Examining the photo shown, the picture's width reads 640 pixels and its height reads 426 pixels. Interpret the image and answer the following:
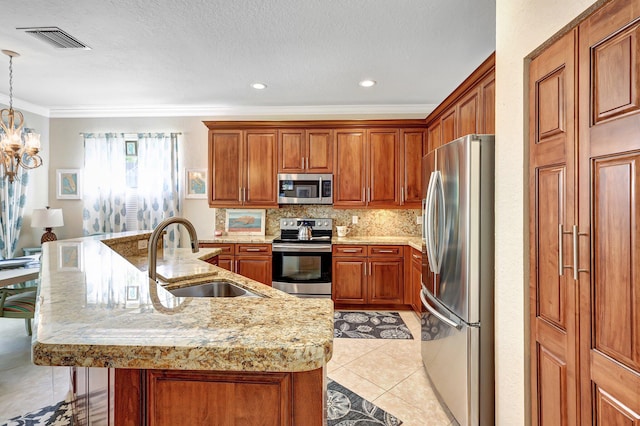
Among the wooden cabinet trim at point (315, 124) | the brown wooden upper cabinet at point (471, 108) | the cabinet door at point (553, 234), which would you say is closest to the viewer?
the cabinet door at point (553, 234)

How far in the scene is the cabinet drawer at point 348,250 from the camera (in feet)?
12.9

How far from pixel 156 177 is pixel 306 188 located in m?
2.20

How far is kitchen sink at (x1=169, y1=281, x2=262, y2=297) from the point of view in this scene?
5.14 feet

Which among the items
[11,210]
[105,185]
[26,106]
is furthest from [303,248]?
[26,106]

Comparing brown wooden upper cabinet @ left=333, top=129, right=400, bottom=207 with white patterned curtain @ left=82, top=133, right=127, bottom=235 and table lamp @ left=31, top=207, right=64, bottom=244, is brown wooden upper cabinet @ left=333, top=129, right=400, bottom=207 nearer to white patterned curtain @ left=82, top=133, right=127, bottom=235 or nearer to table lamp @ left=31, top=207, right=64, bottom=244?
white patterned curtain @ left=82, top=133, right=127, bottom=235

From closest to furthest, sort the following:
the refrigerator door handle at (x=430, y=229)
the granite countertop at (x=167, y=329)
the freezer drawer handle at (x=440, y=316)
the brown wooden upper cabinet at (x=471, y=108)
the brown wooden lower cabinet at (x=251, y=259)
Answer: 1. the granite countertop at (x=167, y=329)
2. the freezer drawer handle at (x=440, y=316)
3. the refrigerator door handle at (x=430, y=229)
4. the brown wooden upper cabinet at (x=471, y=108)
5. the brown wooden lower cabinet at (x=251, y=259)

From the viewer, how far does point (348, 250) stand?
394 cm

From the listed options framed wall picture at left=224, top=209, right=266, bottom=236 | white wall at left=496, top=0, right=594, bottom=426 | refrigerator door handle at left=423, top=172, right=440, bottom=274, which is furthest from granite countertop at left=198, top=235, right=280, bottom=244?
white wall at left=496, top=0, right=594, bottom=426

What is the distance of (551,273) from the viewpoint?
131 cm

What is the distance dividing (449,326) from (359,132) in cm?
284

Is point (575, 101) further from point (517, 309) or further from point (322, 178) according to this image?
point (322, 178)

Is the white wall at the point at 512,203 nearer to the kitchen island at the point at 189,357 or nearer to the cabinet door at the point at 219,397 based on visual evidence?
the kitchen island at the point at 189,357

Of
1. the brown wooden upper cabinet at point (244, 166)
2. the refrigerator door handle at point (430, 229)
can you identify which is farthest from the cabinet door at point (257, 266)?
the refrigerator door handle at point (430, 229)

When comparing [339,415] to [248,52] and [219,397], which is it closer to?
[219,397]
